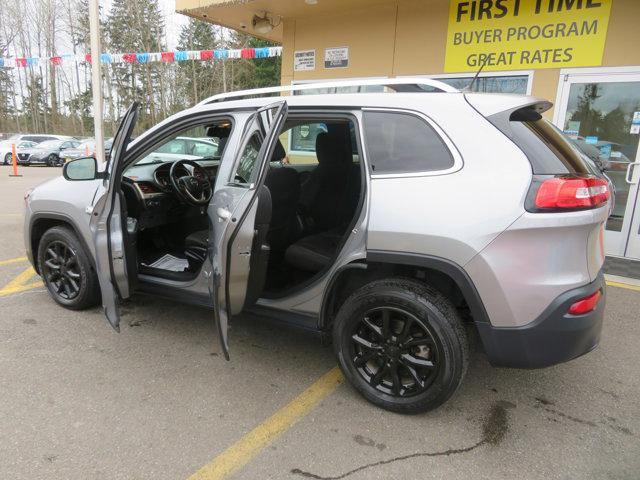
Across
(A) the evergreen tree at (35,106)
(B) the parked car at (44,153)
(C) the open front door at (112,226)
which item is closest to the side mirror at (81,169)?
(C) the open front door at (112,226)

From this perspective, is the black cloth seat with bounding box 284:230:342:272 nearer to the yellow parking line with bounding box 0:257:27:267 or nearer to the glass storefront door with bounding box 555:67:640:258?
the yellow parking line with bounding box 0:257:27:267

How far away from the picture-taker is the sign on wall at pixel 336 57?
7.90 metres

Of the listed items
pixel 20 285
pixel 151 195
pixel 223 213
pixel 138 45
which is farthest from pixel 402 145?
pixel 138 45

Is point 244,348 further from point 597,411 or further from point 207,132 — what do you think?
point 597,411

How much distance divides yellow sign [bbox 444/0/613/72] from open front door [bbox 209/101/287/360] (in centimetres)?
394

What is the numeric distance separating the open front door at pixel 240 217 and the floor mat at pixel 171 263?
41.4 inches

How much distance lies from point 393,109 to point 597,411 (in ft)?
7.09

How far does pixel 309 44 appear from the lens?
8297 millimetres

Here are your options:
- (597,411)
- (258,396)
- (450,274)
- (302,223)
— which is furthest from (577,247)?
(302,223)

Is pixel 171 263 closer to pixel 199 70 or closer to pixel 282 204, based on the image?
pixel 282 204

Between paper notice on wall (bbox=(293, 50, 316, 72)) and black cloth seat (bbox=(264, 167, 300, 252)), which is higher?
paper notice on wall (bbox=(293, 50, 316, 72))

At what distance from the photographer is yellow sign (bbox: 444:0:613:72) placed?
5.82m

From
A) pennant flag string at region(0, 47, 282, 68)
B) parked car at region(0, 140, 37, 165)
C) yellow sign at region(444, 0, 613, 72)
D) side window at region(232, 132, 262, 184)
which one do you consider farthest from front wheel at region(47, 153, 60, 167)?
side window at region(232, 132, 262, 184)

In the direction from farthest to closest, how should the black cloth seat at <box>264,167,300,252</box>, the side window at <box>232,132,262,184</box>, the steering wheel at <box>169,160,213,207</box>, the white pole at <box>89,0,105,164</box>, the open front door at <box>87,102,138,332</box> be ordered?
1. the white pole at <box>89,0,105,164</box>
2. the steering wheel at <box>169,160,213,207</box>
3. the black cloth seat at <box>264,167,300,252</box>
4. the open front door at <box>87,102,138,332</box>
5. the side window at <box>232,132,262,184</box>
